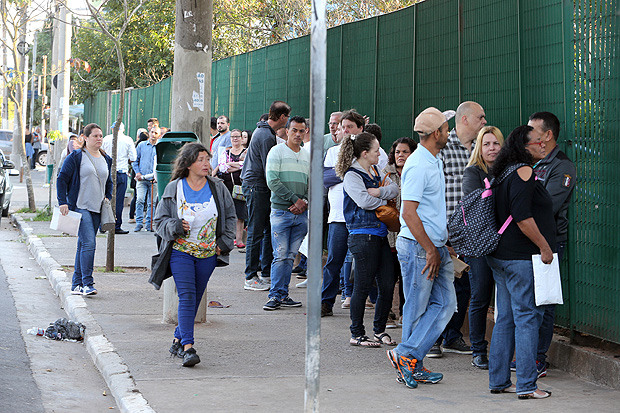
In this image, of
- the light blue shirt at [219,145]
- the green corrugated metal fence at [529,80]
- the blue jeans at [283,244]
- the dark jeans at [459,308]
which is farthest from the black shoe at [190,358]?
the light blue shirt at [219,145]

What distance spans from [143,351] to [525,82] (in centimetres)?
400

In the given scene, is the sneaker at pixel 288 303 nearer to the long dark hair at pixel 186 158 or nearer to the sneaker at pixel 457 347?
the sneaker at pixel 457 347

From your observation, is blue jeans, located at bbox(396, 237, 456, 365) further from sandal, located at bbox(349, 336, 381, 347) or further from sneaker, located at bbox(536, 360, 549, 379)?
sandal, located at bbox(349, 336, 381, 347)

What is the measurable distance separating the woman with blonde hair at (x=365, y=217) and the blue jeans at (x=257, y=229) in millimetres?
2999

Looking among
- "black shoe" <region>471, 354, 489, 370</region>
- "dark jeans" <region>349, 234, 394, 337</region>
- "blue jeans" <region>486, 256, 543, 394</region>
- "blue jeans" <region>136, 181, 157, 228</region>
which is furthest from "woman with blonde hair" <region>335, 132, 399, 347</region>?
"blue jeans" <region>136, 181, 157, 228</region>

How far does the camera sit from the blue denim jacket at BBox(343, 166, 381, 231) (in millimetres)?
7730

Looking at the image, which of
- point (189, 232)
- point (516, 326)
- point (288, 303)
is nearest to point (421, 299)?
point (516, 326)

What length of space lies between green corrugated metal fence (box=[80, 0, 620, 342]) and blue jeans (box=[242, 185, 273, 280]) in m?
1.68

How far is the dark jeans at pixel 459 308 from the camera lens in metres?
7.79

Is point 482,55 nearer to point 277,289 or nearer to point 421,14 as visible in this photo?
point 421,14

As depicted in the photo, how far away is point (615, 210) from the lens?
6773mm

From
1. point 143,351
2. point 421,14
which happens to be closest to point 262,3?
point 421,14

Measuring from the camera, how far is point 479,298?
721 centimetres

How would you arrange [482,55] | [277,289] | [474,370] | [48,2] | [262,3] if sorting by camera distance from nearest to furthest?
[474,370], [482,55], [277,289], [48,2], [262,3]
